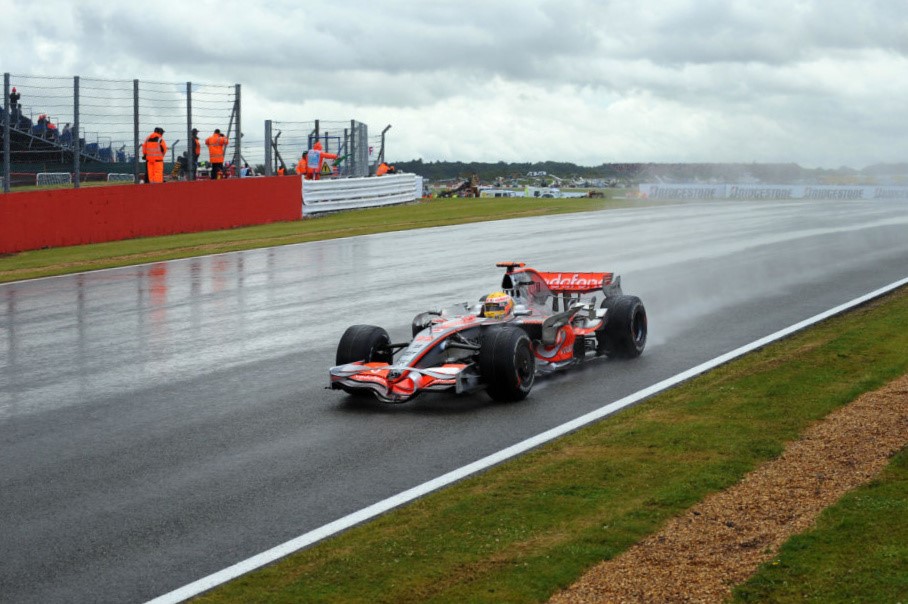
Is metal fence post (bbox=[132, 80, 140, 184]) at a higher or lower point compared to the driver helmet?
higher

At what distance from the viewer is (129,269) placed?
68.2 feet

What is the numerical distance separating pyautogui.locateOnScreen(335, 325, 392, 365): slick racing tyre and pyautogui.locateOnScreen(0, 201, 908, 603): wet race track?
40cm

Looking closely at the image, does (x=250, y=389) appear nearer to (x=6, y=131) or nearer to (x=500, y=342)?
(x=500, y=342)

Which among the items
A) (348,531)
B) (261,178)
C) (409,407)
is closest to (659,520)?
(348,531)

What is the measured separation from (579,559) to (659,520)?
79cm

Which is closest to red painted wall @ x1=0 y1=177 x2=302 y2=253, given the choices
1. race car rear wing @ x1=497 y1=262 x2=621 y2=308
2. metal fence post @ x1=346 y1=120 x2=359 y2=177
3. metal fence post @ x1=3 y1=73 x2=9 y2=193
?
metal fence post @ x1=3 y1=73 x2=9 y2=193

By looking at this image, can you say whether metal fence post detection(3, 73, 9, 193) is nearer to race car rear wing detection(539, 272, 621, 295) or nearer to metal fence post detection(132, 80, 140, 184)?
metal fence post detection(132, 80, 140, 184)

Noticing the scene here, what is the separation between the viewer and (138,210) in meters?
26.6

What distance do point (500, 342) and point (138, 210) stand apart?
18614mm

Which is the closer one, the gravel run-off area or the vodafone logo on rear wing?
the gravel run-off area

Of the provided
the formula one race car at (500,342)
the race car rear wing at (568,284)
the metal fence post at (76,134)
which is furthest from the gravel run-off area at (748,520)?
the metal fence post at (76,134)

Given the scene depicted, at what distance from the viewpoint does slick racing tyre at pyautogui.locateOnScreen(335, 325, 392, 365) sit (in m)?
10.4

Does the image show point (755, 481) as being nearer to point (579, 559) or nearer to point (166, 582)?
point (579, 559)

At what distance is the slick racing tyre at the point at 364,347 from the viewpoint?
10.4 metres
